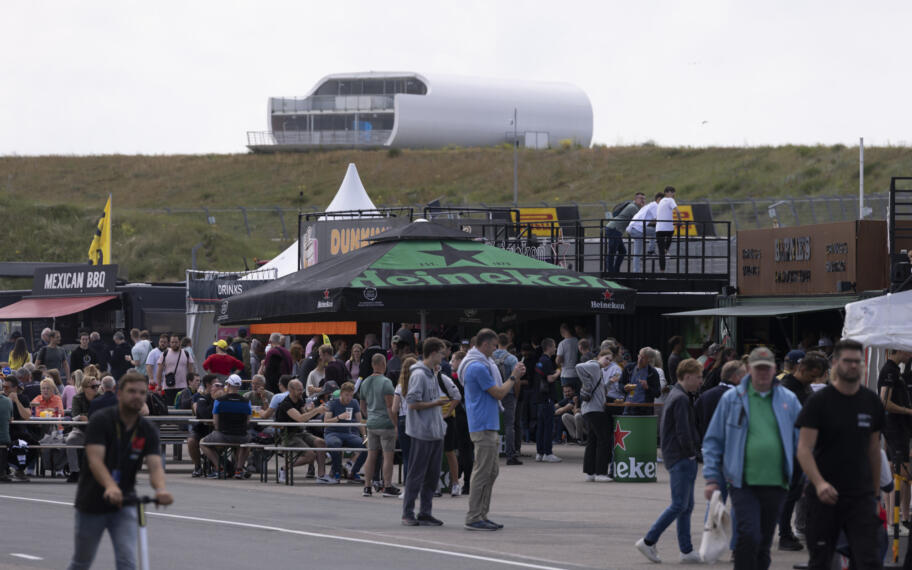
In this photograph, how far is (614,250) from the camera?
26.6m

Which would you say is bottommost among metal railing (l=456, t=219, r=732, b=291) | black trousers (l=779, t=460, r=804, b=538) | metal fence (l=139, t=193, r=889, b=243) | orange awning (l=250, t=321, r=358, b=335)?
black trousers (l=779, t=460, r=804, b=538)

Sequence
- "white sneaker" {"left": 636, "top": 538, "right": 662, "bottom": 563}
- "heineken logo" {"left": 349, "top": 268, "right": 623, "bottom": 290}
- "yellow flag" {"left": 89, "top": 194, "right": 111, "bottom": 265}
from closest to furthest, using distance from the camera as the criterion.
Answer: "white sneaker" {"left": 636, "top": 538, "right": 662, "bottom": 563}, "heineken logo" {"left": 349, "top": 268, "right": 623, "bottom": 290}, "yellow flag" {"left": 89, "top": 194, "right": 111, "bottom": 265}

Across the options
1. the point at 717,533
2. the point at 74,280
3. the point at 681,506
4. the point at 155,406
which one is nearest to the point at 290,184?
the point at 74,280

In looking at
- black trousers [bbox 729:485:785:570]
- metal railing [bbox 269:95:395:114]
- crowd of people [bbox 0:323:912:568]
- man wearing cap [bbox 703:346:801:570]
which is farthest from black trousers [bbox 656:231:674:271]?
metal railing [bbox 269:95:395:114]

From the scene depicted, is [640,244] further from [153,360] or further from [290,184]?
[290,184]

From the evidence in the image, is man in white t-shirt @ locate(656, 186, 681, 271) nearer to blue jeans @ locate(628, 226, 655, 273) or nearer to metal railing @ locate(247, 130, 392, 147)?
blue jeans @ locate(628, 226, 655, 273)

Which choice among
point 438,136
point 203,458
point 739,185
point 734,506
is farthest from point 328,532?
point 438,136

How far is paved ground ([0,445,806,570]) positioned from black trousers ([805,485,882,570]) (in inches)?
94.8

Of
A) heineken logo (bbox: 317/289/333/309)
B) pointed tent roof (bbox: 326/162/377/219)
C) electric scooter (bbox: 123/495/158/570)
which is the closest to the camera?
electric scooter (bbox: 123/495/158/570)

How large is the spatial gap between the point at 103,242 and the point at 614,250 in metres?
16.4

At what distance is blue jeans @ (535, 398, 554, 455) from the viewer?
20.8 metres

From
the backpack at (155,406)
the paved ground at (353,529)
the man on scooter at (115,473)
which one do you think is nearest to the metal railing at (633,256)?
the backpack at (155,406)

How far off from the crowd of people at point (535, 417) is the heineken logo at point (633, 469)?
0.96ft

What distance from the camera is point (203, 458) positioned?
1919 cm
